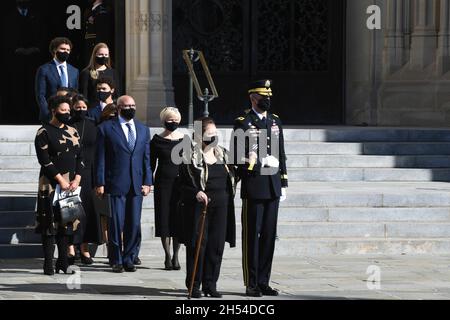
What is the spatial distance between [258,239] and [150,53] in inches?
366

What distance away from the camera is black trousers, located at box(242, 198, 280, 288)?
45.4 feet

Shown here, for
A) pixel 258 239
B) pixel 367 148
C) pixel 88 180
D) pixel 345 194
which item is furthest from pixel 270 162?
pixel 367 148

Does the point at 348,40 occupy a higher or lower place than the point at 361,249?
higher

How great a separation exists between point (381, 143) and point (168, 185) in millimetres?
5914

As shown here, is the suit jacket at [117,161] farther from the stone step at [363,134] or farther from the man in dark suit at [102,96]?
the stone step at [363,134]

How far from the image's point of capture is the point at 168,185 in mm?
15742

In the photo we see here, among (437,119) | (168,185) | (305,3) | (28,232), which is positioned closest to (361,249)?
(168,185)

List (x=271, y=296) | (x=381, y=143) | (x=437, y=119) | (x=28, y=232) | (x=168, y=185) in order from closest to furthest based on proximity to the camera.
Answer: (x=271, y=296) → (x=168, y=185) → (x=28, y=232) → (x=381, y=143) → (x=437, y=119)

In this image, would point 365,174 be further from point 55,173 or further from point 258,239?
point 258,239

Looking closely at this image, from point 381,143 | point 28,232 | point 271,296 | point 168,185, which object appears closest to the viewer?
point 271,296

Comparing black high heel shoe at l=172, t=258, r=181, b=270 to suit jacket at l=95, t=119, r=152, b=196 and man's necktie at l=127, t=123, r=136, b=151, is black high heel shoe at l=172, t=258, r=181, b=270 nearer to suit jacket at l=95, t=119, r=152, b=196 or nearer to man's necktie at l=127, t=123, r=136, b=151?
suit jacket at l=95, t=119, r=152, b=196

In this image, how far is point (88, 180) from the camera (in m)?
16.1

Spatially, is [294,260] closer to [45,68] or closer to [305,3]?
[45,68]

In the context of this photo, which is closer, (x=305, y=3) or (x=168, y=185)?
(x=168, y=185)
